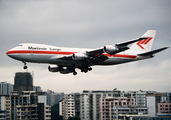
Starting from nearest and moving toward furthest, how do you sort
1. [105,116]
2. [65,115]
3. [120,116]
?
[120,116] < [105,116] < [65,115]

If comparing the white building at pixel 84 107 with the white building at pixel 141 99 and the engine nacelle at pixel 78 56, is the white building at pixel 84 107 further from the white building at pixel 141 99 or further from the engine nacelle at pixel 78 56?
the engine nacelle at pixel 78 56

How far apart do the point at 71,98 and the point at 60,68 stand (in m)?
113

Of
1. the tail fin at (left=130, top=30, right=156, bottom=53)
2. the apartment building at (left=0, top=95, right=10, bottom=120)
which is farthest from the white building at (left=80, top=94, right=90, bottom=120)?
the tail fin at (left=130, top=30, right=156, bottom=53)

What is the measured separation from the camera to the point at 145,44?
302 ft

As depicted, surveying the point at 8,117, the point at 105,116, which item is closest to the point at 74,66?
the point at 105,116

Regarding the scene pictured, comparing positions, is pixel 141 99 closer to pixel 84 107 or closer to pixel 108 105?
pixel 84 107

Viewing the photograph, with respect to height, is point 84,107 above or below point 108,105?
below

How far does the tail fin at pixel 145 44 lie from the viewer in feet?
299

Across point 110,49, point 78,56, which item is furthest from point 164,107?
point 78,56

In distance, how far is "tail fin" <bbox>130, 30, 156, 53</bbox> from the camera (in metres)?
91.2

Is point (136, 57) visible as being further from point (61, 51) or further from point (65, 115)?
point (65, 115)

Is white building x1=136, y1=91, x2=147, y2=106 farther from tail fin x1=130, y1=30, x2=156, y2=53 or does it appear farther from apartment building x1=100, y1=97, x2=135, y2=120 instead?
tail fin x1=130, y1=30, x2=156, y2=53

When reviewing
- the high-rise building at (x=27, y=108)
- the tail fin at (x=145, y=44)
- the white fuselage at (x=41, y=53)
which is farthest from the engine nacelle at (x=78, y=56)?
the high-rise building at (x=27, y=108)

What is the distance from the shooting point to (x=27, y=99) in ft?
527
